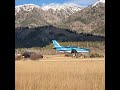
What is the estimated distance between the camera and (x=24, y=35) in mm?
13031

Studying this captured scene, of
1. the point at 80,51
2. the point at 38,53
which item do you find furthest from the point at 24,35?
the point at 38,53
